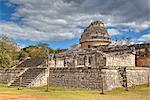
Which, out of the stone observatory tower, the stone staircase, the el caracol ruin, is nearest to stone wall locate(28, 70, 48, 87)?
the el caracol ruin

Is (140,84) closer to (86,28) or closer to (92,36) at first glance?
(92,36)

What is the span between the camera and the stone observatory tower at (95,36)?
35.8m

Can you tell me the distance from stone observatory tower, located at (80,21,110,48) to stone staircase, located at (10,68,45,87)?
43.3ft

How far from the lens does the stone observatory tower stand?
35.8 metres

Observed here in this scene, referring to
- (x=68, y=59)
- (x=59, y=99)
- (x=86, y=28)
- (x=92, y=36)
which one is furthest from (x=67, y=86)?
(x=86, y=28)

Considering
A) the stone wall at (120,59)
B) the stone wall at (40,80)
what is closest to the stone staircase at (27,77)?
the stone wall at (40,80)

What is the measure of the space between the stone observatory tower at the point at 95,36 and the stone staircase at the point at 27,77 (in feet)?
43.3

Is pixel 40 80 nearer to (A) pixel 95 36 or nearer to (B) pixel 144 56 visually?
(B) pixel 144 56

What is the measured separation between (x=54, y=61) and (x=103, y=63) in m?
6.70

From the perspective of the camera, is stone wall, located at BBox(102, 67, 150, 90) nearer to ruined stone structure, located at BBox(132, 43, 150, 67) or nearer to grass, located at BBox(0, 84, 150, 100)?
grass, located at BBox(0, 84, 150, 100)

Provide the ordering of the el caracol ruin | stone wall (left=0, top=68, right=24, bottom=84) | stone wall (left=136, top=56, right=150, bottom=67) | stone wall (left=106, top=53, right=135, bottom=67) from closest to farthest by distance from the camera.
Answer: the el caracol ruin
stone wall (left=106, top=53, right=135, bottom=67)
stone wall (left=0, top=68, right=24, bottom=84)
stone wall (left=136, top=56, right=150, bottom=67)

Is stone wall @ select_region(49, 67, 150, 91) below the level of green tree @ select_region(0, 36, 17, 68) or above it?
below

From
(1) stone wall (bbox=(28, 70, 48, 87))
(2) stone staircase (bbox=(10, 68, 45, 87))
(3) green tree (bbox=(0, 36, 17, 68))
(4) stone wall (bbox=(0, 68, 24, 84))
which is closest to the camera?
(1) stone wall (bbox=(28, 70, 48, 87))

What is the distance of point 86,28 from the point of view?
125 ft
